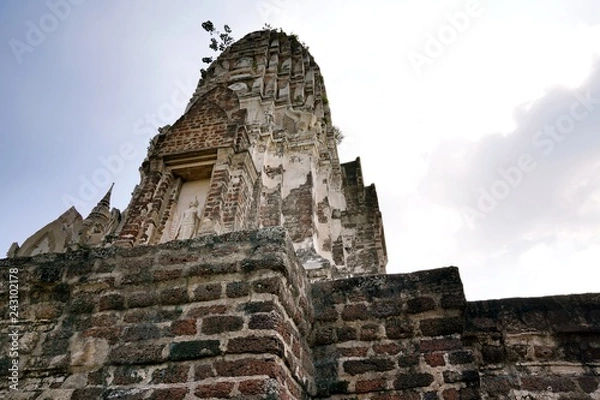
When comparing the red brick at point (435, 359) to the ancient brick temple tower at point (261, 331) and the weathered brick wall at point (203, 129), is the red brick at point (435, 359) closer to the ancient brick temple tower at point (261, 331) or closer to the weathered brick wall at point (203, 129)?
the ancient brick temple tower at point (261, 331)

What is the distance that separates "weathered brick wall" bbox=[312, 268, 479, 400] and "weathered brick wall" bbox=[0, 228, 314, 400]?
0.71 feet

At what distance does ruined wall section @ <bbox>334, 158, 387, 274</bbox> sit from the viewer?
1062 cm

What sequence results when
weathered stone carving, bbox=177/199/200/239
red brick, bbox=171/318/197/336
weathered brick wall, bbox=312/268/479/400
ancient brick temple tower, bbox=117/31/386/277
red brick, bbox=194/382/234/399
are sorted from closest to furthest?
red brick, bbox=194/382/234/399 < red brick, bbox=171/318/197/336 < weathered brick wall, bbox=312/268/479/400 < weathered stone carving, bbox=177/199/200/239 < ancient brick temple tower, bbox=117/31/386/277

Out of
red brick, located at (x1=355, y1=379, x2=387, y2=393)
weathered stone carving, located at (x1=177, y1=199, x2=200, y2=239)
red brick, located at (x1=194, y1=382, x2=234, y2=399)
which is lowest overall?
red brick, located at (x1=194, y1=382, x2=234, y2=399)

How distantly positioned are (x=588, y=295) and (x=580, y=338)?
1.07ft

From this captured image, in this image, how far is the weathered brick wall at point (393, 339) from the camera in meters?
2.55

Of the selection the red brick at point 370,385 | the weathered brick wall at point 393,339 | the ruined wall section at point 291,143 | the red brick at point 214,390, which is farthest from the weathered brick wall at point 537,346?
the ruined wall section at point 291,143

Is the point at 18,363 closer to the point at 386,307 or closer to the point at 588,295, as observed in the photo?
the point at 386,307

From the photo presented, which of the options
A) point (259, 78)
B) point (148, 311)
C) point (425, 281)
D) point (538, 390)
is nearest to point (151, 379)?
point (148, 311)

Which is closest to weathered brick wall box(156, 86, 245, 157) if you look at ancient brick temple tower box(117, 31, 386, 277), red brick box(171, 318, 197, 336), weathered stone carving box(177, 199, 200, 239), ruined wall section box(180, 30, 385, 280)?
ancient brick temple tower box(117, 31, 386, 277)

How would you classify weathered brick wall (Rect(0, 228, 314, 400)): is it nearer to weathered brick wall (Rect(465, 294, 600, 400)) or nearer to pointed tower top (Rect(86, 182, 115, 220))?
weathered brick wall (Rect(465, 294, 600, 400))


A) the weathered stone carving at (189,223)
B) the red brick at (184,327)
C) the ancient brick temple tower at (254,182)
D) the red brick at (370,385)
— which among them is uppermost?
the ancient brick temple tower at (254,182)

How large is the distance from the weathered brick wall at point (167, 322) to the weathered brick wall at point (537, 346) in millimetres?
1250

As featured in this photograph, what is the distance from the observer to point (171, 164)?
8828mm
